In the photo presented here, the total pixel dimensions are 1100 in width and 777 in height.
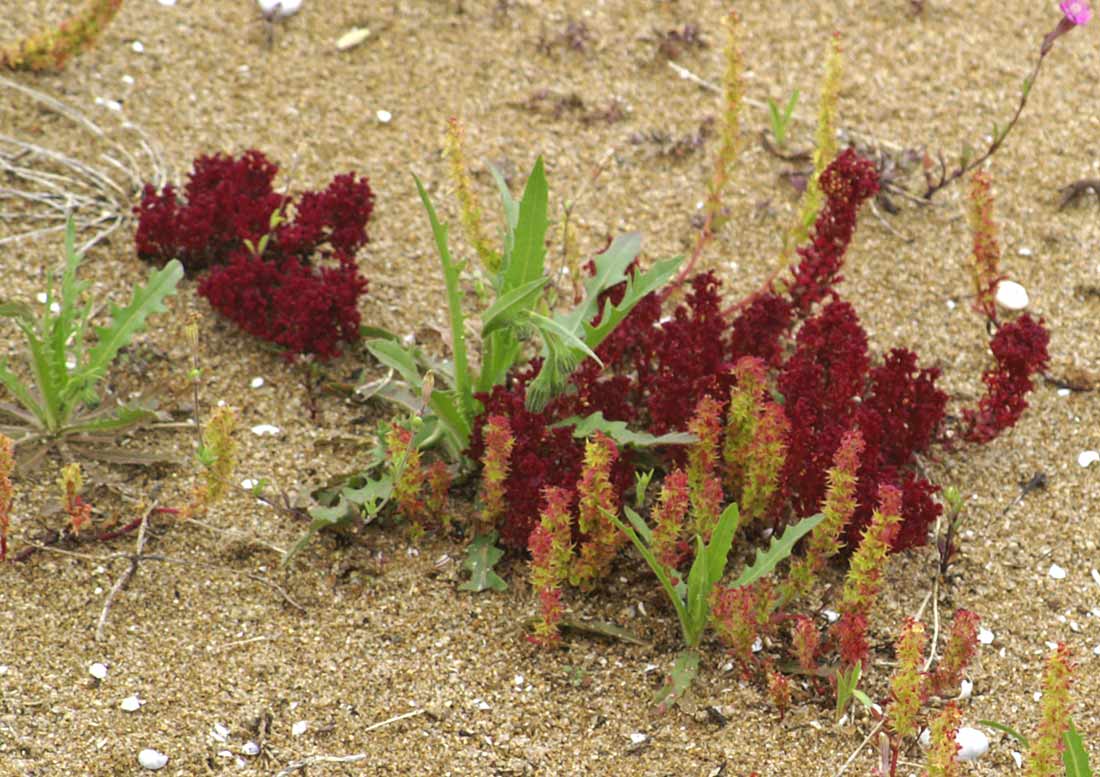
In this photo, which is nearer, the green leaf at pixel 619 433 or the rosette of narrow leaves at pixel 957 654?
the rosette of narrow leaves at pixel 957 654

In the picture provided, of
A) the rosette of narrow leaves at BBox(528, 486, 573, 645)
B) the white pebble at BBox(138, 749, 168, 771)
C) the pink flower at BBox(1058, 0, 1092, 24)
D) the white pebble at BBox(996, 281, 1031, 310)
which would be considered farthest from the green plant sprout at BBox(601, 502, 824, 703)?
the pink flower at BBox(1058, 0, 1092, 24)

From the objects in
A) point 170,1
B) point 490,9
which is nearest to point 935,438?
point 490,9

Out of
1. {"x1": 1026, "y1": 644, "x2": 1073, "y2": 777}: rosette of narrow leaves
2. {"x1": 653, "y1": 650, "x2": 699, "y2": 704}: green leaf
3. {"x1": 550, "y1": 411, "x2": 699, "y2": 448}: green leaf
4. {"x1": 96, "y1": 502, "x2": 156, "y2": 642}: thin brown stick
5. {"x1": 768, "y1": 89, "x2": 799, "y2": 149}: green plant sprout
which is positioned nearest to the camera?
{"x1": 1026, "y1": 644, "x2": 1073, "y2": 777}: rosette of narrow leaves

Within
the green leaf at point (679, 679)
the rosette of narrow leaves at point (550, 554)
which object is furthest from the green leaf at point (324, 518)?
the green leaf at point (679, 679)

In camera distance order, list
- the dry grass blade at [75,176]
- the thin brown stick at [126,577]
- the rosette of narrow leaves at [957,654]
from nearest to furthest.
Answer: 1. the rosette of narrow leaves at [957,654]
2. the thin brown stick at [126,577]
3. the dry grass blade at [75,176]

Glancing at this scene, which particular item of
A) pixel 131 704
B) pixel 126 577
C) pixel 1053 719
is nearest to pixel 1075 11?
pixel 1053 719

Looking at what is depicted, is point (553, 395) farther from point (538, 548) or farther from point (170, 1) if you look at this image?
point (170, 1)

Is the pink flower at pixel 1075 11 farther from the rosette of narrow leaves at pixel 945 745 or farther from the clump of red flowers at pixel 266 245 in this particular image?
the rosette of narrow leaves at pixel 945 745

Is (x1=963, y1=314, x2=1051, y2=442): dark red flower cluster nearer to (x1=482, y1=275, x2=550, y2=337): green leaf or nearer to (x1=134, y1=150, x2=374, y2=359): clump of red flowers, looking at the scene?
(x1=482, y1=275, x2=550, y2=337): green leaf
